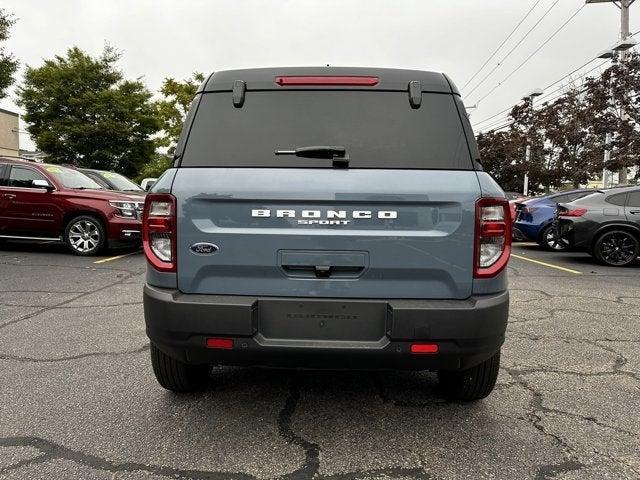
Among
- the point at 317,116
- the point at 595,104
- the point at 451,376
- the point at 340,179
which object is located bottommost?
the point at 451,376

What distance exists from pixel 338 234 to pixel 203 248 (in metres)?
0.68

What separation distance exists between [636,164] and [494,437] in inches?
765

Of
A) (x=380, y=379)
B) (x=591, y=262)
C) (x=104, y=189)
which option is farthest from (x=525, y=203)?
(x=380, y=379)

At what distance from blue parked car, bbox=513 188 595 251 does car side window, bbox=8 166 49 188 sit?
1075 centimetres

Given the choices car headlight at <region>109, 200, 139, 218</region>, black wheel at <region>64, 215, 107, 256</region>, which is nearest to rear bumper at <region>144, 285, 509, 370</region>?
car headlight at <region>109, 200, 139, 218</region>

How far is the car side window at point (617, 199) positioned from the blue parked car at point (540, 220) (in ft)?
7.51

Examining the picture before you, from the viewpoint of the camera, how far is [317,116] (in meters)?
2.75

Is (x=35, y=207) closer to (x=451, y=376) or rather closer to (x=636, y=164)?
(x=451, y=376)

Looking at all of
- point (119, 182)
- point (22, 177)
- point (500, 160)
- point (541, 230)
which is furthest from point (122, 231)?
point (500, 160)

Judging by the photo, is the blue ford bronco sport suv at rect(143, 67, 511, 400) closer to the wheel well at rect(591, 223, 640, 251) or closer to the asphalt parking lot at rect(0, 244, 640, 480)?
the asphalt parking lot at rect(0, 244, 640, 480)

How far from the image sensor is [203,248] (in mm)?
2562

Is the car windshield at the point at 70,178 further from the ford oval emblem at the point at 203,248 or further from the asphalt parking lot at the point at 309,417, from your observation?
the ford oval emblem at the point at 203,248

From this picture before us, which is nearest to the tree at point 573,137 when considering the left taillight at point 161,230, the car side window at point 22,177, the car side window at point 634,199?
the car side window at point 634,199

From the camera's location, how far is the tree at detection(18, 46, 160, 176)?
26.8 meters
